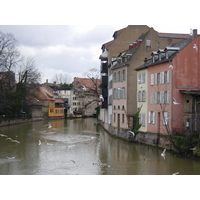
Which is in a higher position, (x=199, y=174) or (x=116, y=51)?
(x=116, y=51)

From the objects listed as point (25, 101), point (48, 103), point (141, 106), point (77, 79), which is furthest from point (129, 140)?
point (77, 79)

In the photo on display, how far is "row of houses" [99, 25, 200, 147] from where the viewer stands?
23344 mm

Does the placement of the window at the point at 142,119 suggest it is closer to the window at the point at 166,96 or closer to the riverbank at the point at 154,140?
the riverbank at the point at 154,140

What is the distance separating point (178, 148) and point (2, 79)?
102 ft

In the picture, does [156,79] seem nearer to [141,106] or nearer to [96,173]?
[141,106]

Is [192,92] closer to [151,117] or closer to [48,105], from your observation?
[151,117]

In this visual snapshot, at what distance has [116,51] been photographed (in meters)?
41.1

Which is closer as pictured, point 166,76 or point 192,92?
point 192,92

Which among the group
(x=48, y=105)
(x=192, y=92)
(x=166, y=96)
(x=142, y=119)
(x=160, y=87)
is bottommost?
(x=142, y=119)

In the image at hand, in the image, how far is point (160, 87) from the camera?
2509 centimetres

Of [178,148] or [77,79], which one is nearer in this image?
[178,148]

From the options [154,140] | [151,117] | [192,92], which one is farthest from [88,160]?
[192,92]

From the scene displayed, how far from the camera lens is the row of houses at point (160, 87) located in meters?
23.3

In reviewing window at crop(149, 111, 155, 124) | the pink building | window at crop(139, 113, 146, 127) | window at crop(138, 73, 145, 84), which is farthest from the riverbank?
window at crop(138, 73, 145, 84)
